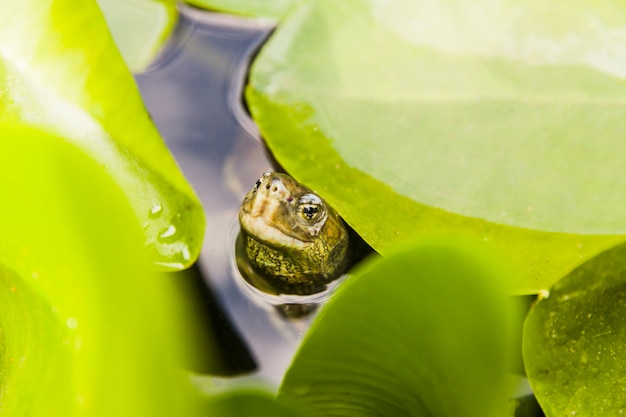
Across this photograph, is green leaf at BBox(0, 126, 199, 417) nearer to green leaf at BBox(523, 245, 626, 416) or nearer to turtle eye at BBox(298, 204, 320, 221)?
A: turtle eye at BBox(298, 204, 320, 221)

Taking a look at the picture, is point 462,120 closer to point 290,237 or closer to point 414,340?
point 290,237

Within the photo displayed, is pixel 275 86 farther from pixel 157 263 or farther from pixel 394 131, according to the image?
pixel 157 263

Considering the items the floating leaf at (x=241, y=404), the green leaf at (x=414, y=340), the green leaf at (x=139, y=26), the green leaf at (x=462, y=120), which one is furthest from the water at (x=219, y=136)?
the floating leaf at (x=241, y=404)

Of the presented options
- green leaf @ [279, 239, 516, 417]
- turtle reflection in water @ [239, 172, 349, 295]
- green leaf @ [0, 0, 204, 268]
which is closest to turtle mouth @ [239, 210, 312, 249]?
turtle reflection in water @ [239, 172, 349, 295]

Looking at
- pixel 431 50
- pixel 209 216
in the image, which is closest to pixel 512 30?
pixel 431 50

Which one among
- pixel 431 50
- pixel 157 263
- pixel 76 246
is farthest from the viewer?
pixel 431 50

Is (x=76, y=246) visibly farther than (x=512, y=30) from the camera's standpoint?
No
